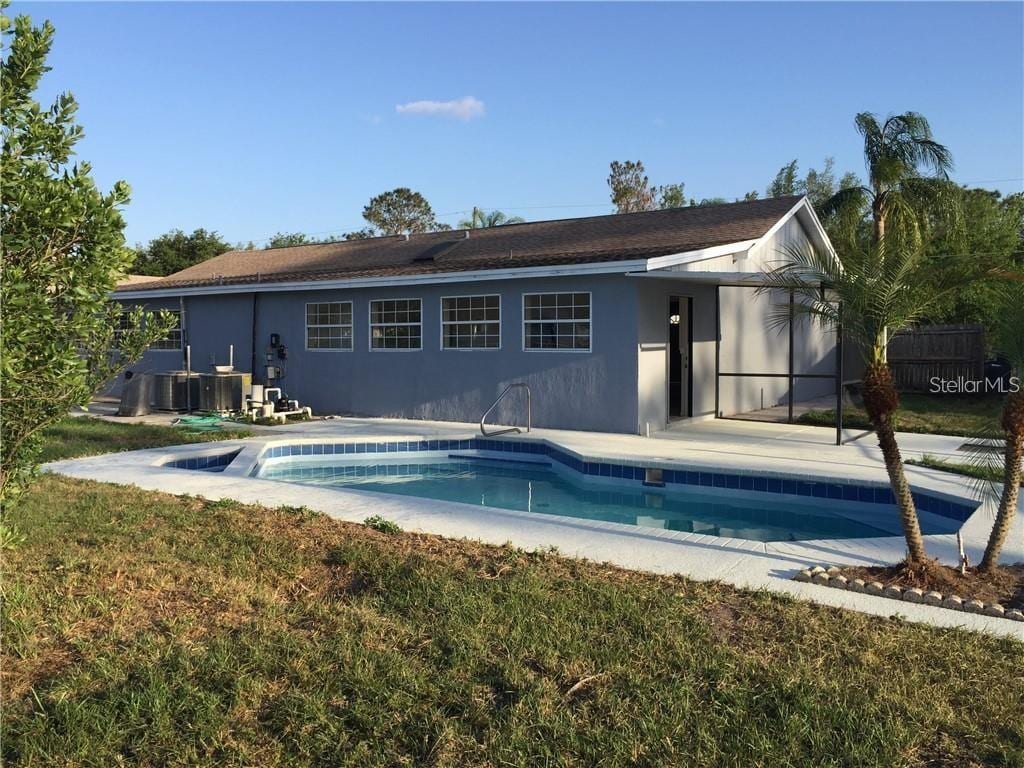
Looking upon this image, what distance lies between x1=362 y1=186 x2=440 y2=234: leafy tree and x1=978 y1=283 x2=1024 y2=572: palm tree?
4898 centimetres

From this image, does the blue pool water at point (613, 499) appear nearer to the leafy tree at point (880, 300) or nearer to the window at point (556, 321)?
the window at point (556, 321)

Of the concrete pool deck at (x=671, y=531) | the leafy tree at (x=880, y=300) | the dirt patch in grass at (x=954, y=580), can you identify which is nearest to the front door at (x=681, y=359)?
the concrete pool deck at (x=671, y=531)

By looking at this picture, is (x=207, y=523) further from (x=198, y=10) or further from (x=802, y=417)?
(x=802, y=417)

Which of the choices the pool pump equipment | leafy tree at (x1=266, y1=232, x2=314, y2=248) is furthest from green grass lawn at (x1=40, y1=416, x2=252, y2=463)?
leafy tree at (x1=266, y1=232, x2=314, y2=248)

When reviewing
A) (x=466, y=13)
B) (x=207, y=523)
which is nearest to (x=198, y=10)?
(x=466, y=13)

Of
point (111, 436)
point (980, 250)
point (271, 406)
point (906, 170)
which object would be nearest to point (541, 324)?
point (271, 406)

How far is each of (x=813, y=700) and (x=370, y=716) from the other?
72.4 inches

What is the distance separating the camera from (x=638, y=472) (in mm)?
10016

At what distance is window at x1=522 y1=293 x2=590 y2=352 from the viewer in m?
13.0

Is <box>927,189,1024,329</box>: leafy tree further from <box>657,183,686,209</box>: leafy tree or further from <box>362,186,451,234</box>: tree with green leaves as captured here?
<box>362,186,451,234</box>: tree with green leaves

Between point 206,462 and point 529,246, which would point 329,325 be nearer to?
point 529,246

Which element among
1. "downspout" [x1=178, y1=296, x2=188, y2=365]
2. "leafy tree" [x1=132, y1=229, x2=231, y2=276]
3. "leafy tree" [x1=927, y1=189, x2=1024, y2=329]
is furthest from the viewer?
"leafy tree" [x1=132, y1=229, x2=231, y2=276]

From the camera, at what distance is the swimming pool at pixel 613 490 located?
318 inches

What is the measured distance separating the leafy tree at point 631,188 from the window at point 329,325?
3408cm
